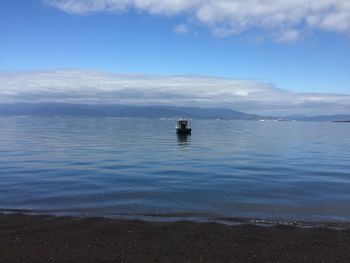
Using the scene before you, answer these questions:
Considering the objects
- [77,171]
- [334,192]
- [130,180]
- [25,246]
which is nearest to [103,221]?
[25,246]

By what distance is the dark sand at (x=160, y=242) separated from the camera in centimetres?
1070

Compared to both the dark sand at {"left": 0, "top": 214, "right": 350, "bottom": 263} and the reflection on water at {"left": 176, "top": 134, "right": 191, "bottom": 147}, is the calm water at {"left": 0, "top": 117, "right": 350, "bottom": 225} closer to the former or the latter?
the dark sand at {"left": 0, "top": 214, "right": 350, "bottom": 263}

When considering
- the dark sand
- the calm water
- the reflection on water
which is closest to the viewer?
the dark sand

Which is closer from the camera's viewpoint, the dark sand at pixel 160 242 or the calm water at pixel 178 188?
the dark sand at pixel 160 242

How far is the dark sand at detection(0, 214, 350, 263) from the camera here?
10.7m

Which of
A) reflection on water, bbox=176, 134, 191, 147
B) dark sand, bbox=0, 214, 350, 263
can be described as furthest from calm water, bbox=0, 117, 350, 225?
reflection on water, bbox=176, 134, 191, 147

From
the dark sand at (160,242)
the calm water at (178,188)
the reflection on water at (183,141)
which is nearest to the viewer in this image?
the dark sand at (160,242)

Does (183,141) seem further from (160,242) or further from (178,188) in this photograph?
(160,242)

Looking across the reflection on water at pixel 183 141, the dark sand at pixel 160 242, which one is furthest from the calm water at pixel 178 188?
the reflection on water at pixel 183 141

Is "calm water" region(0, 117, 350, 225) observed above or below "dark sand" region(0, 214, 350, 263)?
below

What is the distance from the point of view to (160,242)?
1197 centimetres

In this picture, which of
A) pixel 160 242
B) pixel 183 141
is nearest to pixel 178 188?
pixel 160 242

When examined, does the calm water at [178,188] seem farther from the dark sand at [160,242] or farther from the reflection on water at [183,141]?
the reflection on water at [183,141]

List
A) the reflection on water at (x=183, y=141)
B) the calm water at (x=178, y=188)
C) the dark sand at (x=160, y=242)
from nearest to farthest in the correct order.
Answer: the dark sand at (x=160, y=242), the calm water at (x=178, y=188), the reflection on water at (x=183, y=141)
